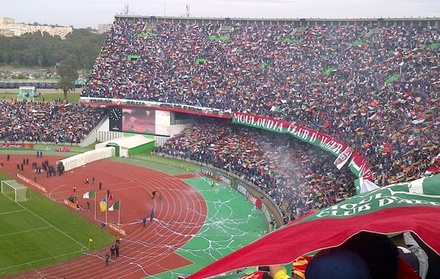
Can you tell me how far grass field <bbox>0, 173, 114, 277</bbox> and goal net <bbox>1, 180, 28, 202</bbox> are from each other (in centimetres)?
51

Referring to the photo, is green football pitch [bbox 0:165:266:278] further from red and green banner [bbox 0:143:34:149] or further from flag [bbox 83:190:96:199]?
red and green banner [bbox 0:143:34:149]

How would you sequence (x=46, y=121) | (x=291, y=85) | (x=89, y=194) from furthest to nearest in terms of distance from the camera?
(x=46, y=121) < (x=291, y=85) < (x=89, y=194)

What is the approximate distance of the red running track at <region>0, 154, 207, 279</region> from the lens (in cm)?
2362

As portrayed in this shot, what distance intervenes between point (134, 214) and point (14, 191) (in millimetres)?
8769

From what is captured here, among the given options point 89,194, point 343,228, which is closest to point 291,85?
point 89,194

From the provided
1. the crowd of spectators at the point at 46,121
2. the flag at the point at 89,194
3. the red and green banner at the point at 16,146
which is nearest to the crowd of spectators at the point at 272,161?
the crowd of spectators at the point at 46,121

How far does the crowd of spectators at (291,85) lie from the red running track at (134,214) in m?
5.66

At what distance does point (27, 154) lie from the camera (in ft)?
157

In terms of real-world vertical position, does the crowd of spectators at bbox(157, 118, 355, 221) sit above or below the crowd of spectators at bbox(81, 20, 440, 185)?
below

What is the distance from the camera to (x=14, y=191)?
3406 centimetres

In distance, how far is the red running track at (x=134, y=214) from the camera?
77.5 feet

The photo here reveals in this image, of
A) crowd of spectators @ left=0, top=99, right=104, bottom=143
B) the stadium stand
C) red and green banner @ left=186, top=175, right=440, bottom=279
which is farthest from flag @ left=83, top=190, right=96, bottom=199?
red and green banner @ left=186, top=175, right=440, bottom=279

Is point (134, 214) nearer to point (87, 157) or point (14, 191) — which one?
point (14, 191)

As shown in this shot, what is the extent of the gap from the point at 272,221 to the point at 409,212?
88.5 feet
